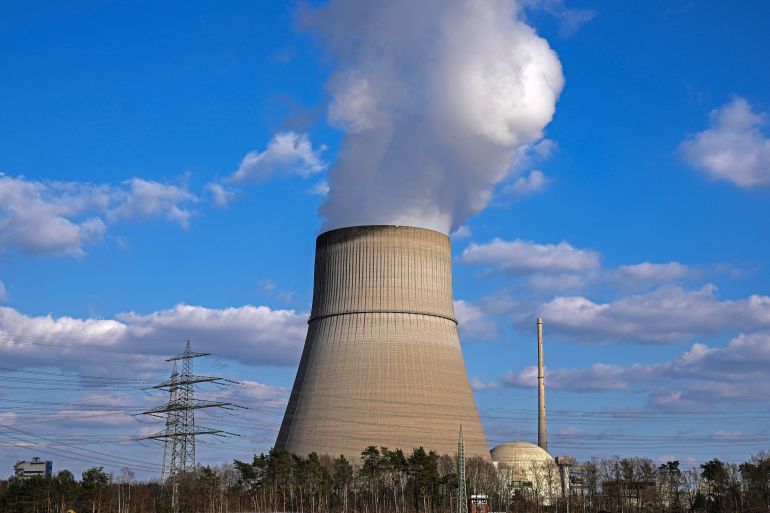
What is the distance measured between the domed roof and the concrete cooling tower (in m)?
11.0

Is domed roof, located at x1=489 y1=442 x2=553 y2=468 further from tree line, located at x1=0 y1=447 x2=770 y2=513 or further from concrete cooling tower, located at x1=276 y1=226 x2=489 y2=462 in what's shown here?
concrete cooling tower, located at x1=276 y1=226 x2=489 y2=462

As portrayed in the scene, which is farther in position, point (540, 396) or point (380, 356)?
point (540, 396)

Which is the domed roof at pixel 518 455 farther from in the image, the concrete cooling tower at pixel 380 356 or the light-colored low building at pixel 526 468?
the concrete cooling tower at pixel 380 356

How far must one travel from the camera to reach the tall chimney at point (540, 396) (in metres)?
55.8

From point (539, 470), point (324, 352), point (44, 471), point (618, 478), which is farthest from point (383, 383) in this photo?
point (44, 471)

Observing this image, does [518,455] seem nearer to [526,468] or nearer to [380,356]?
[526,468]

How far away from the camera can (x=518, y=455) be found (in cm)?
4988

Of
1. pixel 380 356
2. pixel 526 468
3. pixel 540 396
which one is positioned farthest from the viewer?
pixel 540 396

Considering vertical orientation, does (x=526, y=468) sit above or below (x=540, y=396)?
below

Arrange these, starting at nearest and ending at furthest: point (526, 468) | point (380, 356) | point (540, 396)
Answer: point (380, 356), point (526, 468), point (540, 396)

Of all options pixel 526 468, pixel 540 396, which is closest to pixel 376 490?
pixel 526 468

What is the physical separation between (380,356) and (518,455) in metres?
16.5

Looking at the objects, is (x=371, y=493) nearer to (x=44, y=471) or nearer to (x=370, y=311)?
(x=370, y=311)

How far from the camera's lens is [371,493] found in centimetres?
3891
